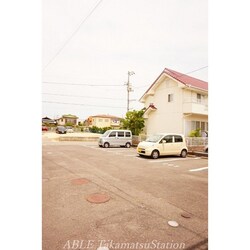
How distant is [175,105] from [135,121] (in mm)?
4549

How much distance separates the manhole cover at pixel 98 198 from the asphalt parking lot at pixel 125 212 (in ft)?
0.22

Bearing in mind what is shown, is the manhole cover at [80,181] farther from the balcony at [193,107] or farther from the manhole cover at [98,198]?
the balcony at [193,107]

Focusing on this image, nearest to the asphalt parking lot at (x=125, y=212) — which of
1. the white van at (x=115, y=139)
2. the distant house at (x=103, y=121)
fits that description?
the white van at (x=115, y=139)

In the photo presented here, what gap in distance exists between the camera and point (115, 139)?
18.0 m

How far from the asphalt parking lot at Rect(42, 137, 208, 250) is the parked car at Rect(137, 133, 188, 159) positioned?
4.40 m

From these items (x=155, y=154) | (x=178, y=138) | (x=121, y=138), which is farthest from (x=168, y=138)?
(x=121, y=138)

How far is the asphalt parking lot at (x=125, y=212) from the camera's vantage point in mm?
3018

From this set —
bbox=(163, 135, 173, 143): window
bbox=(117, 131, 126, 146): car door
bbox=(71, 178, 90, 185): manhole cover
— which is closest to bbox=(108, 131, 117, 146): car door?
bbox=(117, 131, 126, 146): car door

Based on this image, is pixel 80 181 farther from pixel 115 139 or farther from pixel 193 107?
pixel 193 107

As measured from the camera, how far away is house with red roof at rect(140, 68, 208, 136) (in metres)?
17.6

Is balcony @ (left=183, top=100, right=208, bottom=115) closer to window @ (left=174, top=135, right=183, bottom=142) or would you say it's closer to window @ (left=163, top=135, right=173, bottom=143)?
window @ (left=174, top=135, right=183, bottom=142)
